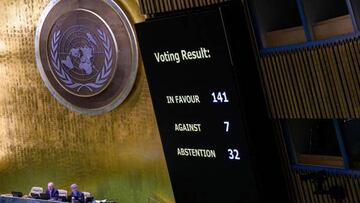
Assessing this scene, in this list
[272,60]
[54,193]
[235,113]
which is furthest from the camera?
[54,193]

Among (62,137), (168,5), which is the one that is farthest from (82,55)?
(168,5)

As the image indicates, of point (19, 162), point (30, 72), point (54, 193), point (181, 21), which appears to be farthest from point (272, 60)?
point (19, 162)

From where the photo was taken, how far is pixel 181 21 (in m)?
5.37

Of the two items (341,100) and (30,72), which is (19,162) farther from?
(341,100)

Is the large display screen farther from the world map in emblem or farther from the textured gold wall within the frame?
the world map in emblem

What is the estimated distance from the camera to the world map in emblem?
7.70 m

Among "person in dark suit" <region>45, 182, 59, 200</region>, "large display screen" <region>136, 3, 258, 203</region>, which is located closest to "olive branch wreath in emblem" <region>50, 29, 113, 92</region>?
"person in dark suit" <region>45, 182, 59, 200</region>

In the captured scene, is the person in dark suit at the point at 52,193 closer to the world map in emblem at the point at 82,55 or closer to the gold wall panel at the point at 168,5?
the world map in emblem at the point at 82,55

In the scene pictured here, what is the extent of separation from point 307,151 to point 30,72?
4.51 metres

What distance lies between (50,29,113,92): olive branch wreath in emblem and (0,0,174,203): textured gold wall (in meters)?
0.41

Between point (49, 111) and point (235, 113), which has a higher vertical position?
point (49, 111)

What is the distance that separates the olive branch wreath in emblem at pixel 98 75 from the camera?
301 inches

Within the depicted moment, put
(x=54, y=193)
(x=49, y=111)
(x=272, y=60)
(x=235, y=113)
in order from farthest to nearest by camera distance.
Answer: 1. (x=49, y=111)
2. (x=54, y=193)
3. (x=272, y=60)
4. (x=235, y=113)

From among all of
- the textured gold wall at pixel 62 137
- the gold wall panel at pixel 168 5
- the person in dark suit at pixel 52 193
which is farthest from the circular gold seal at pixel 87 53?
the person in dark suit at pixel 52 193
